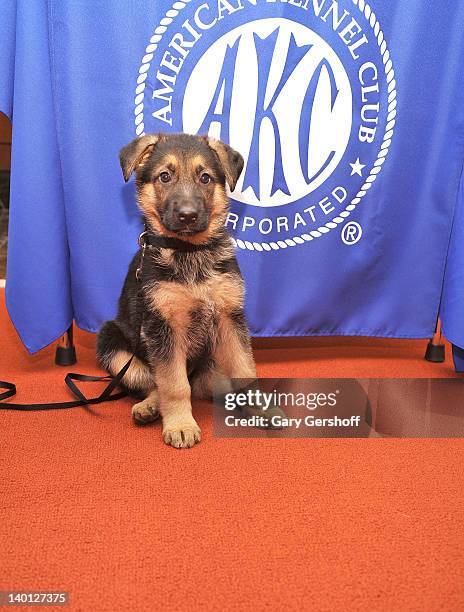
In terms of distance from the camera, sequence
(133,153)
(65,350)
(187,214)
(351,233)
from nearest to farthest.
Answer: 1. (187,214)
2. (133,153)
3. (351,233)
4. (65,350)

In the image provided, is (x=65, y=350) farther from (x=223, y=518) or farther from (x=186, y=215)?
(x=223, y=518)

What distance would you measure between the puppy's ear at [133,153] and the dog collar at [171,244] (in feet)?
0.89

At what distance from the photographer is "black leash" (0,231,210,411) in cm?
257

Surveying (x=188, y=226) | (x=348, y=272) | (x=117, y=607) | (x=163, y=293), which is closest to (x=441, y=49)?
(x=348, y=272)

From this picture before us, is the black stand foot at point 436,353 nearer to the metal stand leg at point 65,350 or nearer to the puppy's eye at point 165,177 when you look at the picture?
the puppy's eye at point 165,177

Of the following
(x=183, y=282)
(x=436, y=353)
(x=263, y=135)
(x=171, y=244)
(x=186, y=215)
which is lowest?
(x=436, y=353)

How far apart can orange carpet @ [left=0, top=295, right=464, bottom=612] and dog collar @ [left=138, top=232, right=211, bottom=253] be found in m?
0.76

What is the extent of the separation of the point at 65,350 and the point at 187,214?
139cm

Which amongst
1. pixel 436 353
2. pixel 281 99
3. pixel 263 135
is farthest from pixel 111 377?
pixel 436 353

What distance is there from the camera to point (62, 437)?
8.11 feet

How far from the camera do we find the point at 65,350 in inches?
132

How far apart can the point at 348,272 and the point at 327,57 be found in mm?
1107

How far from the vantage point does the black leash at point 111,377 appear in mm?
2574

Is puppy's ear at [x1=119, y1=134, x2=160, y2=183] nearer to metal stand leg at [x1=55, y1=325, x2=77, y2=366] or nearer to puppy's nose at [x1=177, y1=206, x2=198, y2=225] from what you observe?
puppy's nose at [x1=177, y1=206, x2=198, y2=225]
